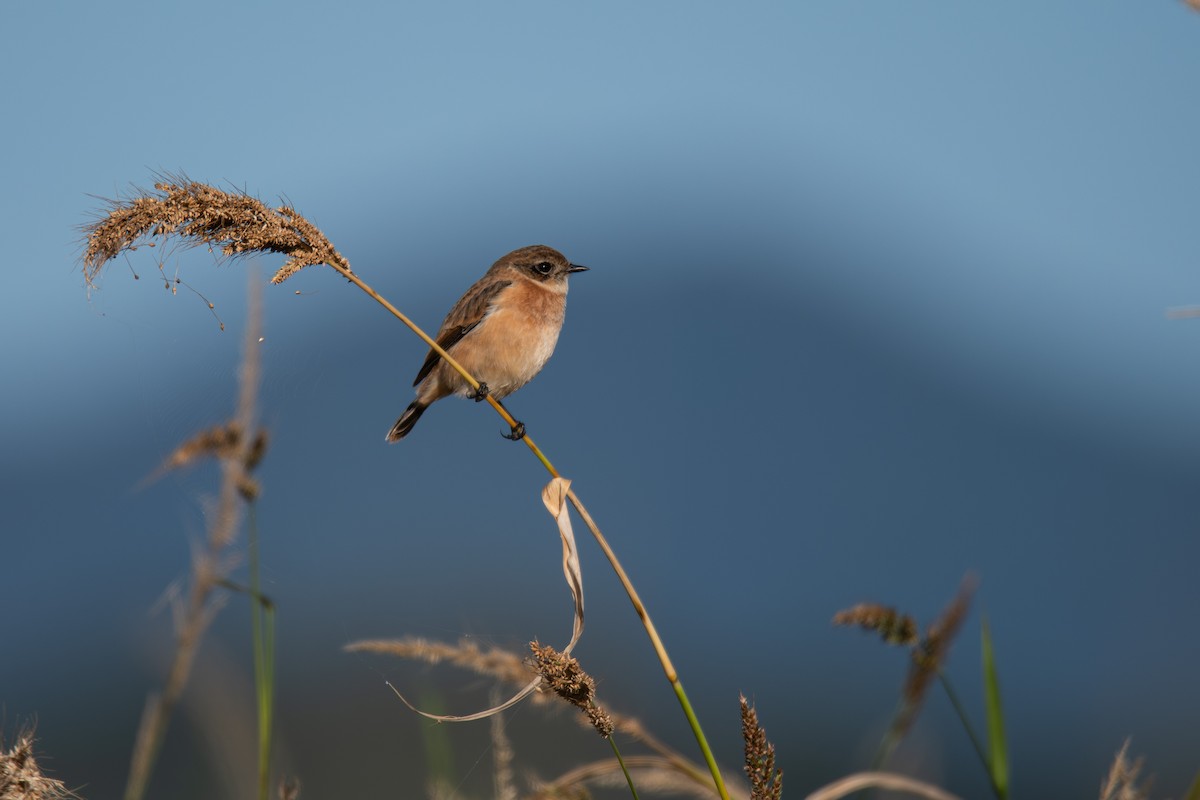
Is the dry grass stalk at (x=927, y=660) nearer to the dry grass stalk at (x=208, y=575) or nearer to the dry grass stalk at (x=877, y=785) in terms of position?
the dry grass stalk at (x=877, y=785)

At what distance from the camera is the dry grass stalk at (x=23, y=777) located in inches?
108

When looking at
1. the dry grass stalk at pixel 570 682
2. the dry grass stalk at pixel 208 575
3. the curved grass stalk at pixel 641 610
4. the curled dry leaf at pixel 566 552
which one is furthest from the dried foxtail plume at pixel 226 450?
the dry grass stalk at pixel 570 682

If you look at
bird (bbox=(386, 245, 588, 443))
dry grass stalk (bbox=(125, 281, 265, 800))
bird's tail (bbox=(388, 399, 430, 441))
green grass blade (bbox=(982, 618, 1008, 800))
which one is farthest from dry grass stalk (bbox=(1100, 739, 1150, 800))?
bird's tail (bbox=(388, 399, 430, 441))

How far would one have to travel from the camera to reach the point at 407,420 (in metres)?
7.01

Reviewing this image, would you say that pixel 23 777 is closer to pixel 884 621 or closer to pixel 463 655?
pixel 463 655

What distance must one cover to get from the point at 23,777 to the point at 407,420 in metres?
4.30

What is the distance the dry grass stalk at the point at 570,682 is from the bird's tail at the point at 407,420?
14.2 feet

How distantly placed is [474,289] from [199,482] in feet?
11.9

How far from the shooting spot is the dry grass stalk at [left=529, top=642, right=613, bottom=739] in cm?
269

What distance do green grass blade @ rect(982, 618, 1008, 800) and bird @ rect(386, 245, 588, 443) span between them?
378 cm

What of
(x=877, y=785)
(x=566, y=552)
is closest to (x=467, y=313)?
(x=566, y=552)

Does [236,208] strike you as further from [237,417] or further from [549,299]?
[549,299]

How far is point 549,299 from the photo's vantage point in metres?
7.15

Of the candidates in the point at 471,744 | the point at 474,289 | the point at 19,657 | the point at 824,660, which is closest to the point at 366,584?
the point at 19,657
